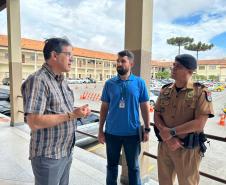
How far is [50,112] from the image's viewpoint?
117 centimetres

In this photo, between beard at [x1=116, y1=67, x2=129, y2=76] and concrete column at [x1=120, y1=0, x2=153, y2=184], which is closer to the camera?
beard at [x1=116, y1=67, x2=129, y2=76]

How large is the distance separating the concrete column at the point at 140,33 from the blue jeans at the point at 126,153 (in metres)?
0.63

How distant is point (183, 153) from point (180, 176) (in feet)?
0.54

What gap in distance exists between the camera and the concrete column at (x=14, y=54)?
4062 mm

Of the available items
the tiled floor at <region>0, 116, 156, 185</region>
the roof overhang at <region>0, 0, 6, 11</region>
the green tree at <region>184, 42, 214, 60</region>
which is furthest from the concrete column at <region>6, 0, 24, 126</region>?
the green tree at <region>184, 42, 214, 60</region>

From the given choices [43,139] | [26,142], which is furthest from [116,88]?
[26,142]

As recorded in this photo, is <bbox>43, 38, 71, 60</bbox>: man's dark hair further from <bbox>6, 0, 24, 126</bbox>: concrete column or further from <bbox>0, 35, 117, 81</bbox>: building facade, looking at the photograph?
<bbox>0, 35, 117, 81</bbox>: building facade

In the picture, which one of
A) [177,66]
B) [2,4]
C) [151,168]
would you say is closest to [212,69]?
[151,168]

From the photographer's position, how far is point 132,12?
2.00m

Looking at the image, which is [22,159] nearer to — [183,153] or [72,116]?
[72,116]

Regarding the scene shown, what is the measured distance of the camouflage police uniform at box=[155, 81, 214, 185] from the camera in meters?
1.35

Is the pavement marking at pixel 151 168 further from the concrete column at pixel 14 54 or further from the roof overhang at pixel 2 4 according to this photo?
the roof overhang at pixel 2 4

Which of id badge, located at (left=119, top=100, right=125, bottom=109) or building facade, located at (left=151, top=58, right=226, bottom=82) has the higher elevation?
building facade, located at (left=151, top=58, right=226, bottom=82)

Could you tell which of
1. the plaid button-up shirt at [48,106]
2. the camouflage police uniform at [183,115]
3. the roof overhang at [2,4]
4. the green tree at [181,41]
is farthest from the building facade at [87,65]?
the plaid button-up shirt at [48,106]
